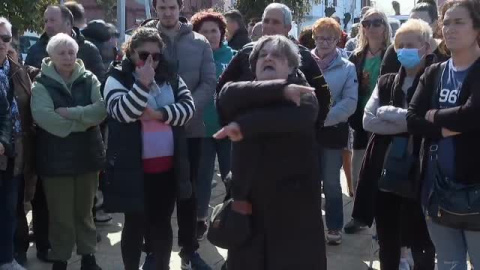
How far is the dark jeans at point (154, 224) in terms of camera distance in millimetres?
4531

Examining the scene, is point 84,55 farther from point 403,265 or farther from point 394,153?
point 403,265

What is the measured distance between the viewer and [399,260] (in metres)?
4.70

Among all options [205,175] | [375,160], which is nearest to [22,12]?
[205,175]

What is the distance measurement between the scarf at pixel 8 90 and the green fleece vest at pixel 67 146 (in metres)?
0.18

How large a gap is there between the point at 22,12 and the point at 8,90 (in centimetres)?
446

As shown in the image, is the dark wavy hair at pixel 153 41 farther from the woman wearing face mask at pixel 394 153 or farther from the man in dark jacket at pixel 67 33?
the man in dark jacket at pixel 67 33

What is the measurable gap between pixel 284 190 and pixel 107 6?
2231 cm

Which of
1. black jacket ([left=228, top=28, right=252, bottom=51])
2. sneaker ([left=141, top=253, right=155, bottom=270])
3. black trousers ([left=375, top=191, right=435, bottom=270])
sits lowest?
sneaker ([left=141, top=253, right=155, bottom=270])

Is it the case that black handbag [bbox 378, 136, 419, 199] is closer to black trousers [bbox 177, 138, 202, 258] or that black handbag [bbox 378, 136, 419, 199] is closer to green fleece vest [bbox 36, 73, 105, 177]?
black trousers [bbox 177, 138, 202, 258]

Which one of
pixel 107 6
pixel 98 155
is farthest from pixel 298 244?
pixel 107 6

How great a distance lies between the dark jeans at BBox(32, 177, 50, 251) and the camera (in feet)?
Answer: 18.0

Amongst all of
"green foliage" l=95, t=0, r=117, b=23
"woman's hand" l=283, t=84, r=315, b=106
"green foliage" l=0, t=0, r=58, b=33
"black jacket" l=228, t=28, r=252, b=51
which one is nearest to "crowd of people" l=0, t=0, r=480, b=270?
"woman's hand" l=283, t=84, r=315, b=106

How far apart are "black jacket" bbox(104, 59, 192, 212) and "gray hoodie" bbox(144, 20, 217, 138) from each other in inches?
30.9

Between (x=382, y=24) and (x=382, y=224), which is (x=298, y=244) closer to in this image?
(x=382, y=224)
